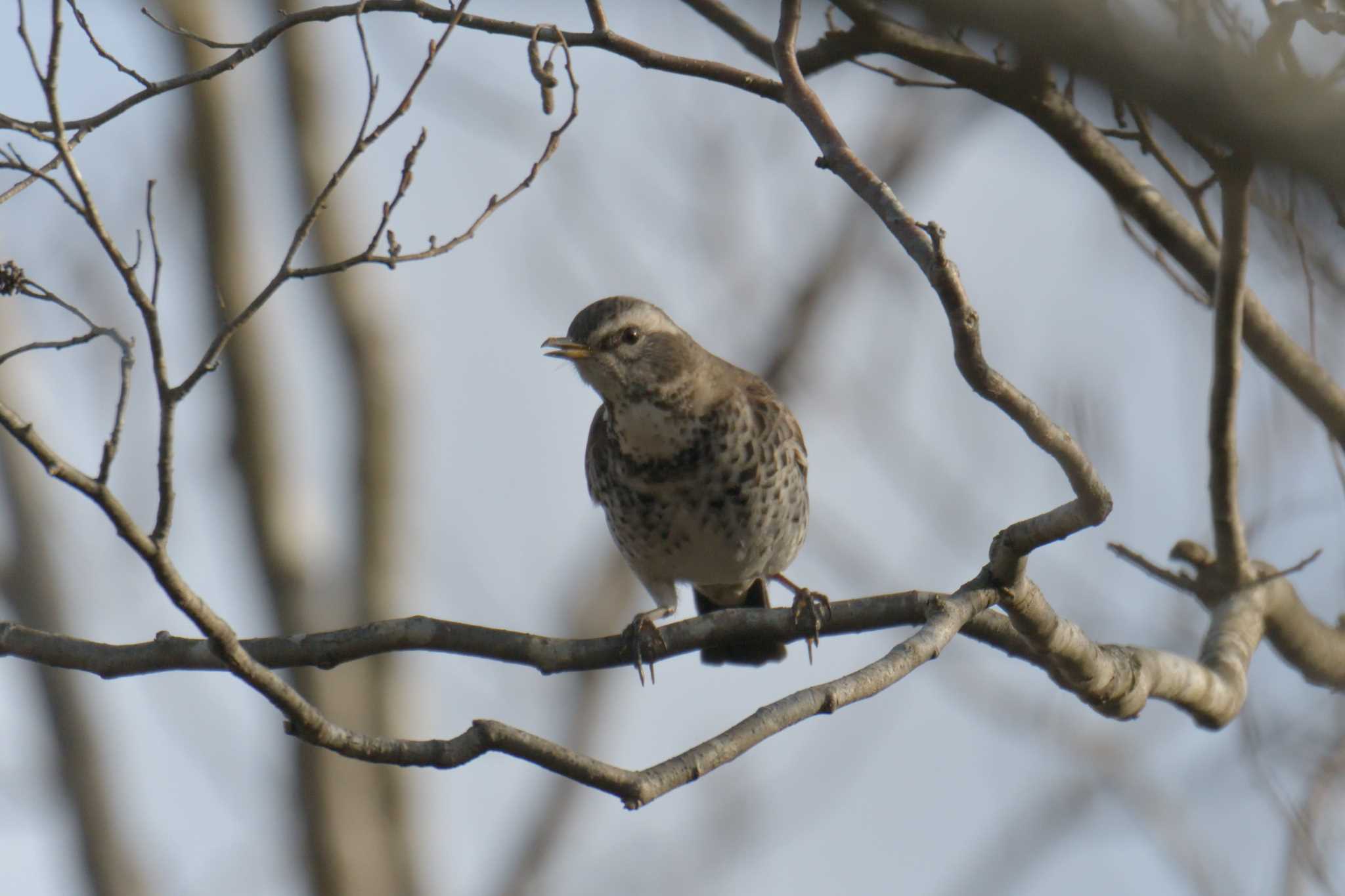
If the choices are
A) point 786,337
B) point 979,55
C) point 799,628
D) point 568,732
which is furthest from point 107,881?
point 979,55

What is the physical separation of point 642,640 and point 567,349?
152cm

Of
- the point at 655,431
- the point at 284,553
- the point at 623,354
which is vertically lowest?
the point at 655,431

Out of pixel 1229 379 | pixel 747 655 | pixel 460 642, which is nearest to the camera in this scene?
pixel 460 642

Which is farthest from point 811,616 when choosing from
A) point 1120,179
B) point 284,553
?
point 284,553

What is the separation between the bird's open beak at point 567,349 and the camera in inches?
265

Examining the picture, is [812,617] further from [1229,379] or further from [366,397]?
[366,397]

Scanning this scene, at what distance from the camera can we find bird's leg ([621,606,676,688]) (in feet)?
18.4

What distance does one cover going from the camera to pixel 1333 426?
19.0ft

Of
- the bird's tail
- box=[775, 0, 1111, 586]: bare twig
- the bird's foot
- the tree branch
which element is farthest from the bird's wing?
box=[775, 0, 1111, 586]: bare twig

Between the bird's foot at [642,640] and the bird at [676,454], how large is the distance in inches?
18.1

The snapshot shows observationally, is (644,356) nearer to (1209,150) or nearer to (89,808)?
(1209,150)

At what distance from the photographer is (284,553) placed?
1323cm

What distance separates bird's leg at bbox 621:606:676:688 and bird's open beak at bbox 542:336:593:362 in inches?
47.0

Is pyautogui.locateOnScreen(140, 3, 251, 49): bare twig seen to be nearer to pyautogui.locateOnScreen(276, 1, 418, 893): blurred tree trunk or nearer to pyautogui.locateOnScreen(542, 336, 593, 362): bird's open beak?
pyautogui.locateOnScreen(542, 336, 593, 362): bird's open beak
